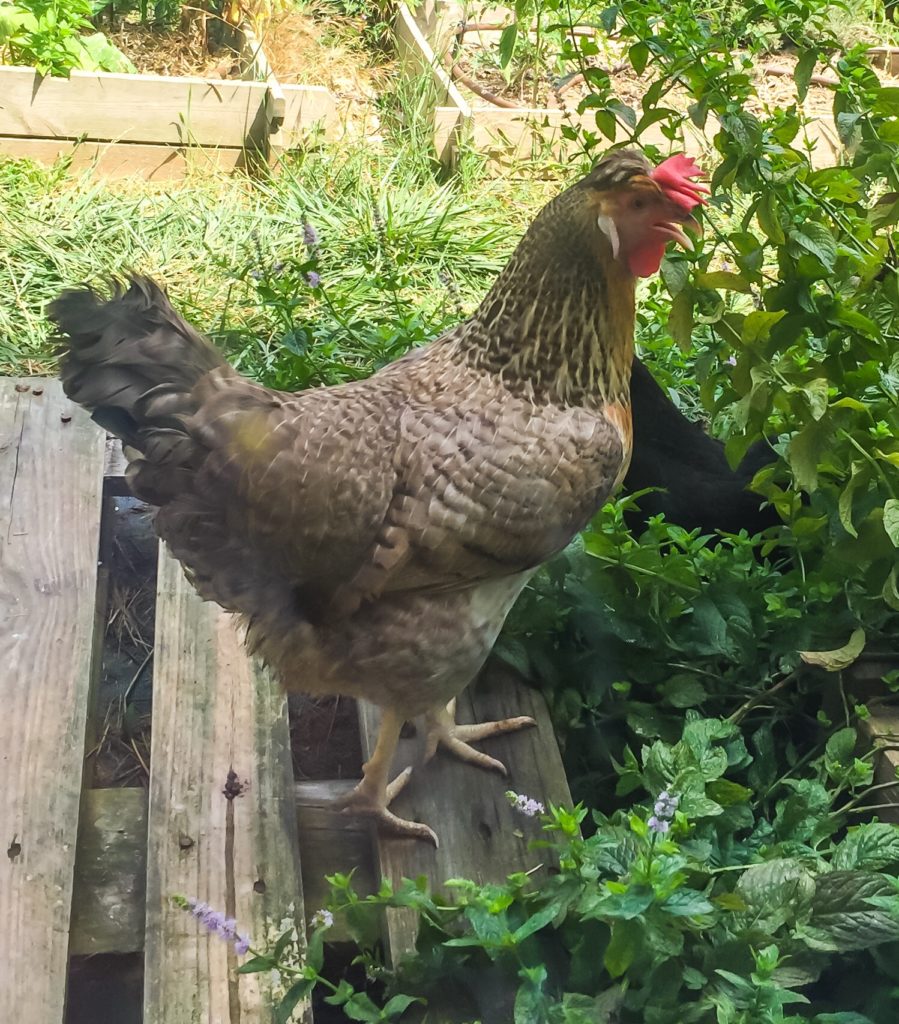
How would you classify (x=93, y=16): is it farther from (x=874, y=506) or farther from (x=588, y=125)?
(x=874, y=506)

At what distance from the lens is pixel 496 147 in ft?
13.9

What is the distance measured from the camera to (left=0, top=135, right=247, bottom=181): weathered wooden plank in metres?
3.92

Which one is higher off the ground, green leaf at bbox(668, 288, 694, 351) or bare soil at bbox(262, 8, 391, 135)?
green leaf at bbox(668, 288, 694, 351)

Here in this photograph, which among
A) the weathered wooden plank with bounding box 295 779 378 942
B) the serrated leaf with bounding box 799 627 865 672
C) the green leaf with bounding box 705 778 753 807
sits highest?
the serrated leaf with bounding box 799 627 865 672

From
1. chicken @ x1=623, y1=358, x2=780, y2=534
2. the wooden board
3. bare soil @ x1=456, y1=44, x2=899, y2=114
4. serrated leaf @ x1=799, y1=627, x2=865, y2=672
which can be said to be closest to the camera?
serrated leaf @ x1=799, y1=627, x2=865, y2=672

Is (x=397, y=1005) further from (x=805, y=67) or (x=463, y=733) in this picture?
(x=805, y=67)

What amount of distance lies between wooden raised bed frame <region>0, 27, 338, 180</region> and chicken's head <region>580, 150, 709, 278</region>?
8.74 ft

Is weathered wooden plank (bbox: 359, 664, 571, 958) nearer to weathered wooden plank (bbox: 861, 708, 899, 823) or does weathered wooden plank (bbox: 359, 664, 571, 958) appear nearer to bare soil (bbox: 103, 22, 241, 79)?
weathered wooden plank (bbox: 861, 708, 899, 823)

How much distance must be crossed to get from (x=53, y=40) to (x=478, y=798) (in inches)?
139

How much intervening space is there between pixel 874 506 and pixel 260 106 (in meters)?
3.14

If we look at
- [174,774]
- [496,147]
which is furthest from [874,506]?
[496,147]

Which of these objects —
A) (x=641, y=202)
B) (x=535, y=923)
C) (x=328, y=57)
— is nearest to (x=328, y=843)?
(x=535, y=923)

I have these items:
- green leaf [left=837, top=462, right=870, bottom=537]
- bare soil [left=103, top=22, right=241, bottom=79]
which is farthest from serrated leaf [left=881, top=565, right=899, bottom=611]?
bare soil [left=103, top=22, right=241, bottom=79]

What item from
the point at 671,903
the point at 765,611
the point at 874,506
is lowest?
the point at 765,611
